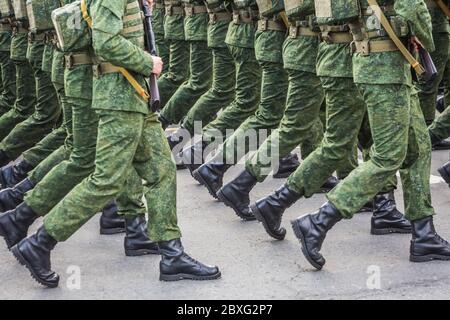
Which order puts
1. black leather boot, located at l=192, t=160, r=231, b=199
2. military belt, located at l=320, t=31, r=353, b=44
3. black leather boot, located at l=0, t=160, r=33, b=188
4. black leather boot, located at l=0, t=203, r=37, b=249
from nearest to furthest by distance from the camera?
military belt, located at l=320, t=31, r=353, b=44 < black leather boot, located at l=0, t=203, r=37, b=249 < black leather boot, located at l=192, t=160, r=231, b=199 < black leather boot, located at l=0, t=160, r=33, b=188

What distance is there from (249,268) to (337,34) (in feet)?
4.81

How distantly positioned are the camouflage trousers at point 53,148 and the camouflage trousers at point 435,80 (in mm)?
2737

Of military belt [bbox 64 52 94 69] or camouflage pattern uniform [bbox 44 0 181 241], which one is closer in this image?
camouflage pattern uniform [bbox 44 0 181 241]

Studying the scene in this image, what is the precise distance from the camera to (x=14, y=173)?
7.65 meters

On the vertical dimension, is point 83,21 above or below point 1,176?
above

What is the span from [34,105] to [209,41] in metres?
1.67

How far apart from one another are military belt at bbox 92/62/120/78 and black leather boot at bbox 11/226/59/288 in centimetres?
92

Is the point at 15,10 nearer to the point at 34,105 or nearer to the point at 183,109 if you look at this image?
the point at 34,105

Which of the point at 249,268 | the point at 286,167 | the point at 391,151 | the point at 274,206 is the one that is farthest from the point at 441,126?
the point at 249,268

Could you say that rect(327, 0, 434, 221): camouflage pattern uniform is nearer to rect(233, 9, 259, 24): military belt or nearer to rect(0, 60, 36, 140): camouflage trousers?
rect(233, 9, 259, 24): military belt

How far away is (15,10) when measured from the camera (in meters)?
7.77

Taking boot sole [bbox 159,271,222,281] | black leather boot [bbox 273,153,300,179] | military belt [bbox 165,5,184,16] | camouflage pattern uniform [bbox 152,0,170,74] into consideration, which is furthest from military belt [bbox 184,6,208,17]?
boot sole [bbox 159,271,222,281]

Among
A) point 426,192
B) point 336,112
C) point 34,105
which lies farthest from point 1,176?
point 426,192

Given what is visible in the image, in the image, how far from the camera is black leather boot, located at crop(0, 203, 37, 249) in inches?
230
